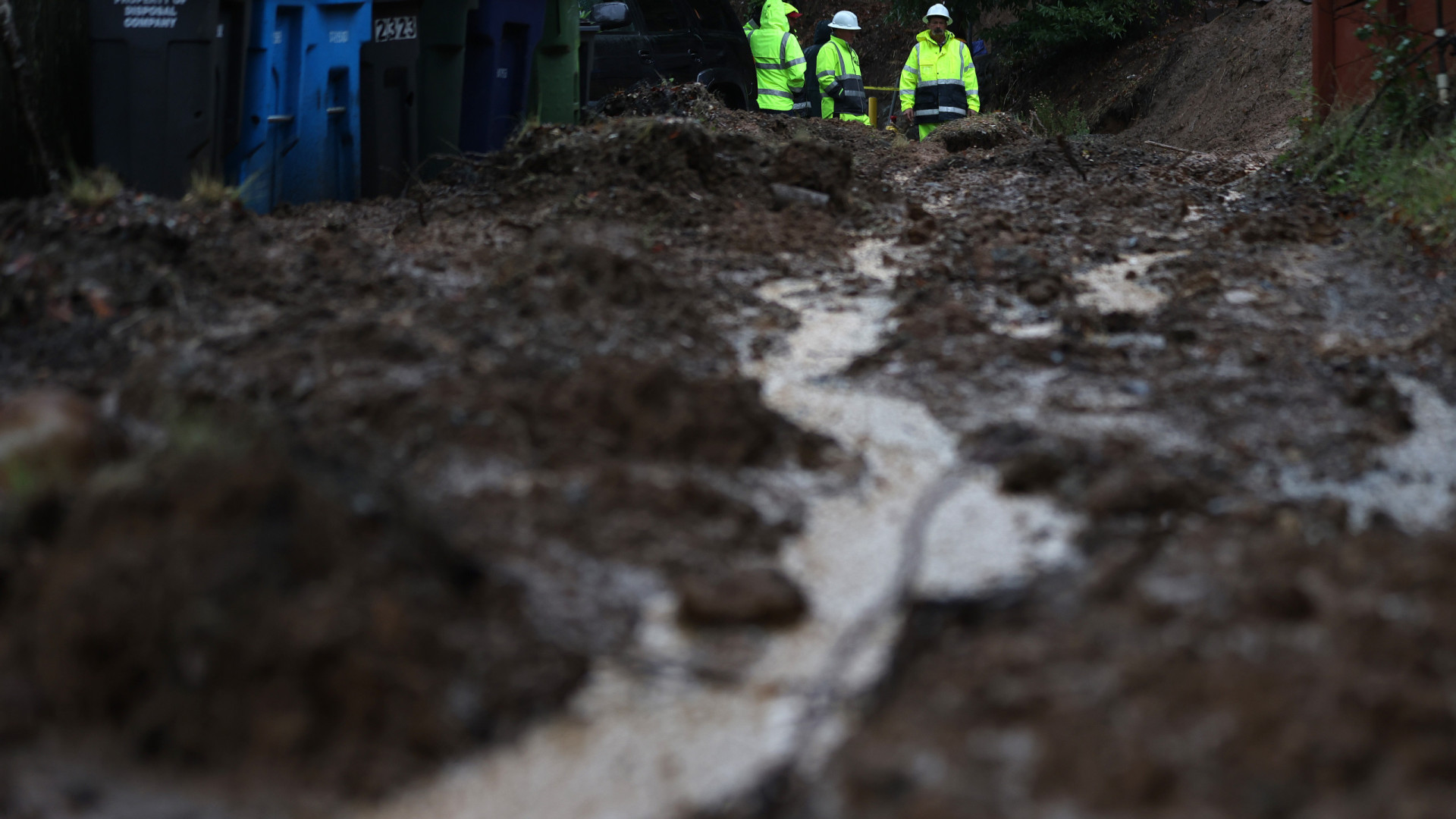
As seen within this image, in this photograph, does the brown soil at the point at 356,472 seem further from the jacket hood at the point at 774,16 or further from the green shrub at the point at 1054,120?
the green shrub at the point at 1054,120

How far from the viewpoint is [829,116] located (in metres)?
13.1

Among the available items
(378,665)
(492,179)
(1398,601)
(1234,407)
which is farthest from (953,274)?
(378,665)

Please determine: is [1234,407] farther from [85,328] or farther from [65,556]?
[85,328]

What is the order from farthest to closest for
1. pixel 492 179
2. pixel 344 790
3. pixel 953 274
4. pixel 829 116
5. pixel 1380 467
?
pixel 829 116, pixel 492 179, pixel 953 274, pixel 1380 467, pixel 344 790

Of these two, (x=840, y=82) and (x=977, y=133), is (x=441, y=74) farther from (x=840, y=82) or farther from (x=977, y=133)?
(x=840, y=82)

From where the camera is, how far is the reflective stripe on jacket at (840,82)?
12.8 meters

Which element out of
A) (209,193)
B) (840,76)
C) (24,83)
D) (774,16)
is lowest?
(209,193)

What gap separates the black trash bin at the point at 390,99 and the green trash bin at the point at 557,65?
49.5 inches

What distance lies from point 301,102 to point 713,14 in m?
6.27

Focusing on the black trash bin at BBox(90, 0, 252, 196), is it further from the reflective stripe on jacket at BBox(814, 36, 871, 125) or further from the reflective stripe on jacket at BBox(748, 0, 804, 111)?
the reflective stripe on jacket at BBox(814, 36, 871, 125)

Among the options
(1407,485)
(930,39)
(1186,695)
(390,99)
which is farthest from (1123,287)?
(930,39)

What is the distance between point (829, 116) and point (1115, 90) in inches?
187

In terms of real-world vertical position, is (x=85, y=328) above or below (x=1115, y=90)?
below

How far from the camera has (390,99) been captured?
6500 millimetres
